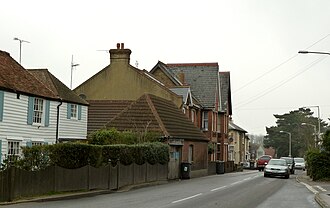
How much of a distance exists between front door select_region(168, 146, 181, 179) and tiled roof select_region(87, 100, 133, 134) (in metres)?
7.40

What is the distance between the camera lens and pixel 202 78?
5578cm

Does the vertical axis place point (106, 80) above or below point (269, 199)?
above

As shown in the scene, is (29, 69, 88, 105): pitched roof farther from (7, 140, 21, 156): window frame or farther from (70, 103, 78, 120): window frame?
(7, 140, 21, 156): window frame

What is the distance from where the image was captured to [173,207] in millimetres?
16578

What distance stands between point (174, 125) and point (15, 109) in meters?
13.6

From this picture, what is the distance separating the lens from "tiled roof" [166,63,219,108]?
54.0m

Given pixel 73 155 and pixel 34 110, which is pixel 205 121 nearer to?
pixel 34 110

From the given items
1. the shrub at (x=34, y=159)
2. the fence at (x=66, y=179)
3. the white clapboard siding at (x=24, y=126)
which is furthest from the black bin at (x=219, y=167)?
the shrub at (x=34, y=159)

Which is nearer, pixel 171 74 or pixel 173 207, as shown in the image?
pixel 173 207

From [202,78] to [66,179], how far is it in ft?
118

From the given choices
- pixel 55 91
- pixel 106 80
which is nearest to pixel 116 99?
pixel 106 80

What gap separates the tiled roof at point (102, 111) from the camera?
41.4 m

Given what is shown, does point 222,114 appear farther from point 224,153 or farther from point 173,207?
point 173,207

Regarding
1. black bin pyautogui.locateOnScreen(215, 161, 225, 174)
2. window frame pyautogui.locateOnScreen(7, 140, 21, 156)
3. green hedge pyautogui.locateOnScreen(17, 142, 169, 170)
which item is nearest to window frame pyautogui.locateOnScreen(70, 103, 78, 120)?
window frame pyautogui.locateOnScreen(7, 140, 21, 156)
